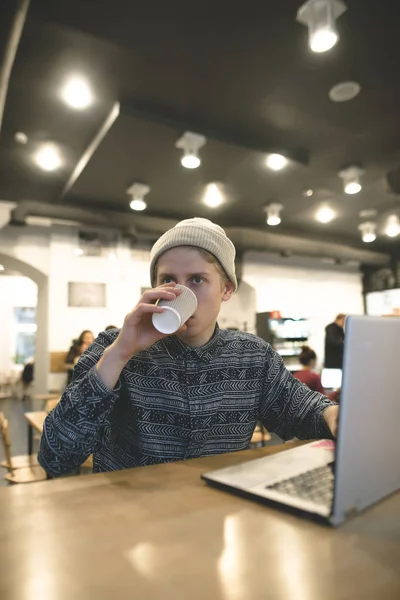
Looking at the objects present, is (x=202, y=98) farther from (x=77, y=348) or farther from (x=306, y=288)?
(x=306, y=288)

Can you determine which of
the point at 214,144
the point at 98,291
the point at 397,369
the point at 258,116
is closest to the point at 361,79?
the point at 258,116

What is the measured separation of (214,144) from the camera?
355 centimetres

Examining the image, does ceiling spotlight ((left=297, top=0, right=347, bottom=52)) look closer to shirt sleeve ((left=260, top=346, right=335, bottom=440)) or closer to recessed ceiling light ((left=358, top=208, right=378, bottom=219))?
shirt sleeve ((left=260, top=346, right=335, bottom=440))

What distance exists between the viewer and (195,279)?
105 centimetres

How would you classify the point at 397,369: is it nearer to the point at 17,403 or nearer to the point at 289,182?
the point at 289,182

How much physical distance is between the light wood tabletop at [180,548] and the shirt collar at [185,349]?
417mm

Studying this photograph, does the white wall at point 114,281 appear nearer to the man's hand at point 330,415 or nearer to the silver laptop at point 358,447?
the man's hand at point 330,415

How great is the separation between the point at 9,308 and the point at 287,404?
11465mm

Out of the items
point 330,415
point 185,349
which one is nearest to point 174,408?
point 185,349

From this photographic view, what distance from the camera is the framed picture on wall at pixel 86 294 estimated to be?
20.0 feet

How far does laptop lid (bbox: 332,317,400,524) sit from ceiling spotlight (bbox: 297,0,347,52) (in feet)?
6.44

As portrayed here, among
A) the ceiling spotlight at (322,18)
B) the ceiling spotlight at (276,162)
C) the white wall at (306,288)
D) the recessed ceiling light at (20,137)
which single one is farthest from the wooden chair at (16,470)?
the white wall at (306,288)

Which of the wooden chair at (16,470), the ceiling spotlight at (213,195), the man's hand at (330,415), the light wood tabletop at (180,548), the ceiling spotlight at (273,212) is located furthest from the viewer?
the ceiling spotlight at (273,212)

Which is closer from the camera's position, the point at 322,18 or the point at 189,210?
the point at 322,18
